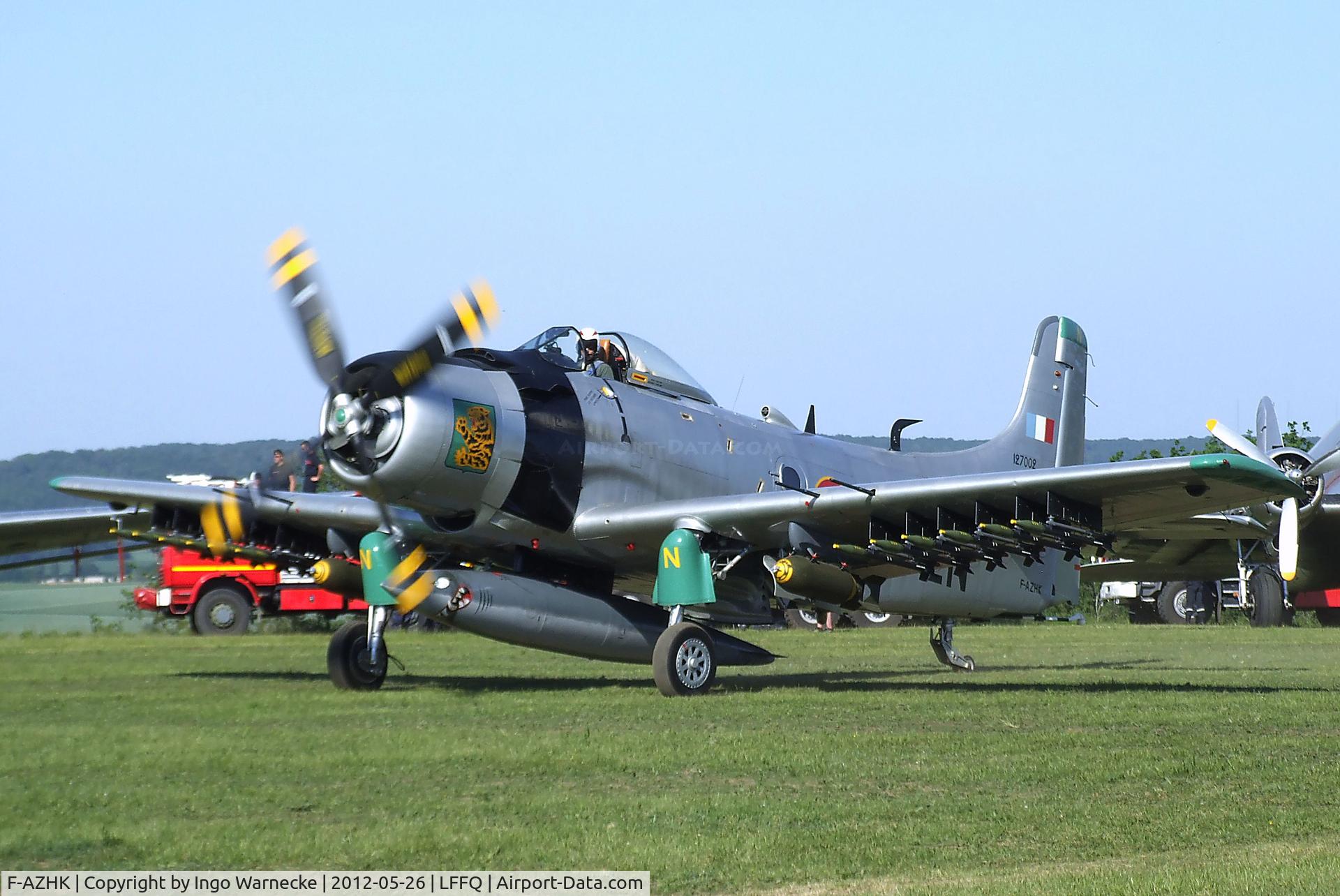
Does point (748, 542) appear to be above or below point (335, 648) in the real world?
above

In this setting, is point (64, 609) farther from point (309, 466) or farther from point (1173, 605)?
point (1173, 605)

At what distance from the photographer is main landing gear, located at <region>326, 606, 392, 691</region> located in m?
14.5

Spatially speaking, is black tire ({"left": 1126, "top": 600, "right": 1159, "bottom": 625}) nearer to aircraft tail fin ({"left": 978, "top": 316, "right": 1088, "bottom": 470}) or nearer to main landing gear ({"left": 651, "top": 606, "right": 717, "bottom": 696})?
aircraft tail fin ({"left": 978, "top": 316, "right": 1088, "bottom": 470})

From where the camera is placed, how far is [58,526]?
17.5m

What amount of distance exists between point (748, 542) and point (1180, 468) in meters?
4.25

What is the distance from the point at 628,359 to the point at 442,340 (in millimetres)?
3035

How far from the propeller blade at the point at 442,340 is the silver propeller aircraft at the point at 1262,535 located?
6.95 m

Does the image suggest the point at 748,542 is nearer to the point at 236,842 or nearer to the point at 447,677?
the point at 447,677

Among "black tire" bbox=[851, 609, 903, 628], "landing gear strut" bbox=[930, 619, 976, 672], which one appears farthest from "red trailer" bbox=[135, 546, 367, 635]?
"landing gear strut" bbox=[930, 619, 976, 672]

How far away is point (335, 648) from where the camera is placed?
14.5 meters

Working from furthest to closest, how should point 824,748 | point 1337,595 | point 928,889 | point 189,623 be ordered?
point 1337,595 → point 189,623 → point 824,748 → point 928,889

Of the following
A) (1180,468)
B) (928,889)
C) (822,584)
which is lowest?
(928,889)

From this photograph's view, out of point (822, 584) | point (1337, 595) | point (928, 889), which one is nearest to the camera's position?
point (928, 889)

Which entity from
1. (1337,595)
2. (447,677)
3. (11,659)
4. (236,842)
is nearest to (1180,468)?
(447,677)
